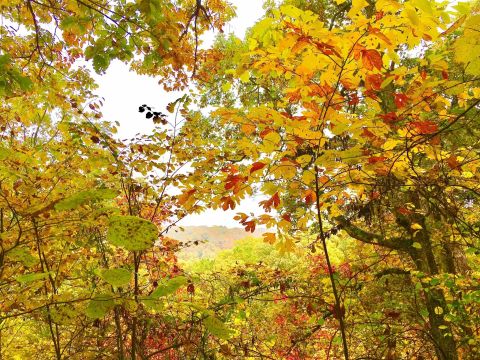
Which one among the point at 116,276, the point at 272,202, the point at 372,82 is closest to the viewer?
the point at 116,276

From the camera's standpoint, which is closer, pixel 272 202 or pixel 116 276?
pixel 116 276

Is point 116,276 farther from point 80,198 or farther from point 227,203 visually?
point 227,203

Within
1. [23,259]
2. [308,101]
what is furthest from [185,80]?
[23,259]

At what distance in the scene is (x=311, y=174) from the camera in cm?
157

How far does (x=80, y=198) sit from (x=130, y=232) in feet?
0.44

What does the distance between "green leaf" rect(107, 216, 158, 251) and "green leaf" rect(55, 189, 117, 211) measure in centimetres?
6

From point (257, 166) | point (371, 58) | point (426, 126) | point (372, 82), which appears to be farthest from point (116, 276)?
point (426, 126)

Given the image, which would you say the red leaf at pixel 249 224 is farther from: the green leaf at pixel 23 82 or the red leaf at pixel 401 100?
the green leaf at pixel 23 82

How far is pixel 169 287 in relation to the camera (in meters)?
0.70

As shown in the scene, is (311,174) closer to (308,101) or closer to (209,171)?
(308,101)

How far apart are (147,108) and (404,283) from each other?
19.2ft

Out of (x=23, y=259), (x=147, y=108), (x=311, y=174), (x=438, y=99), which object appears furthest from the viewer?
(x=147, y=108)

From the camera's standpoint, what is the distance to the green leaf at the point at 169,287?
0.67 m

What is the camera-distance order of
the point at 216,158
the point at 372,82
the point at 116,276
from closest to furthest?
the point at 116,276, the point at 372,82, the point at 216,158
